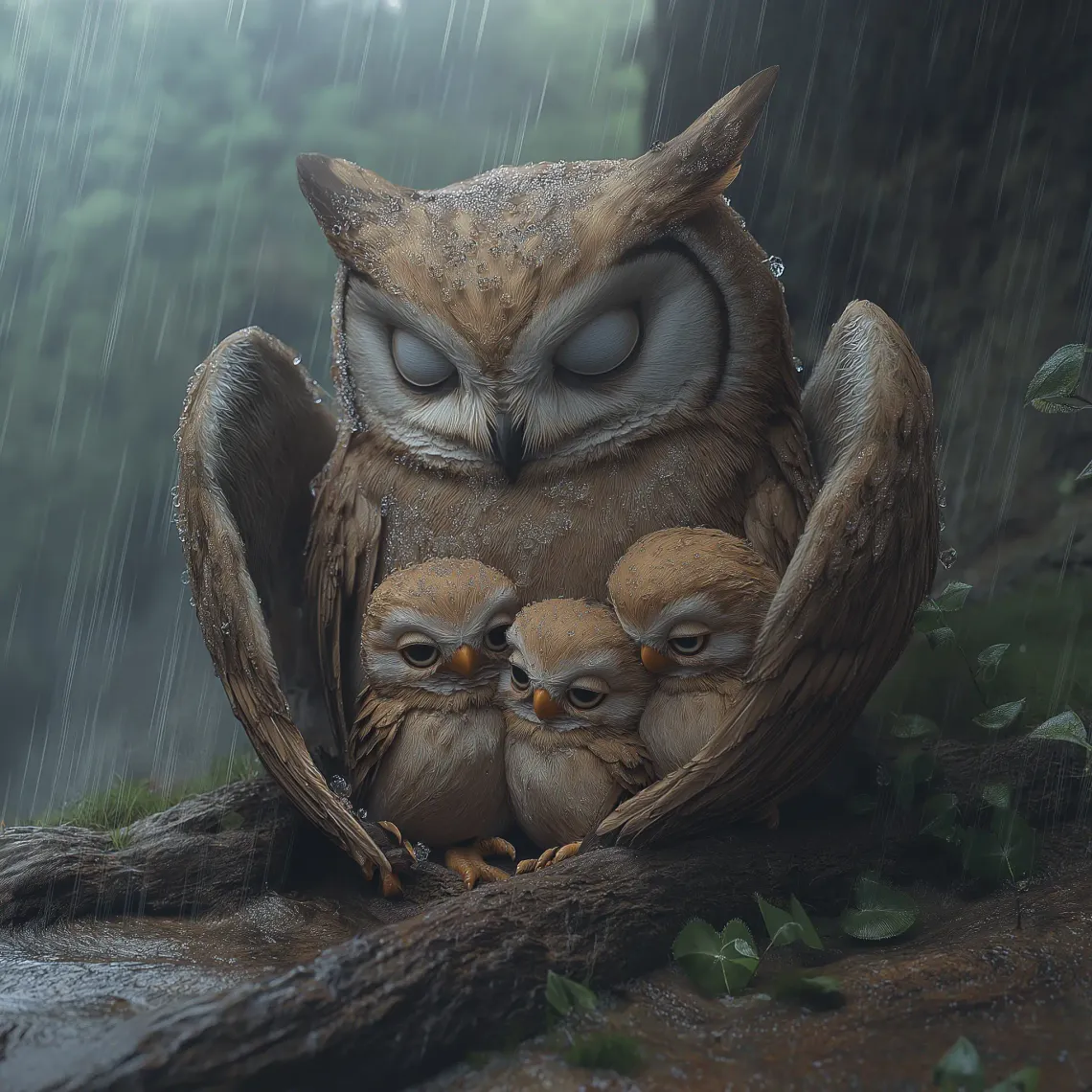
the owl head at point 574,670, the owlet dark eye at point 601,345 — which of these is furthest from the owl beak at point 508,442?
the owl head at point 574,670

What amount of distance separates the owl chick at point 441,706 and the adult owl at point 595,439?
10 centimetres

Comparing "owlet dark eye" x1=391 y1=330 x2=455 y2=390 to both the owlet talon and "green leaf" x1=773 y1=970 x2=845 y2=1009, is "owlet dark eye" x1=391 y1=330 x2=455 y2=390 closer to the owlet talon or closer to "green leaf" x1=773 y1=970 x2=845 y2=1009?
the owlet talon

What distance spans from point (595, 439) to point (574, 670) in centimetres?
36

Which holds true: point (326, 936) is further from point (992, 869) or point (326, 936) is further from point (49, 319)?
point (49, 319)

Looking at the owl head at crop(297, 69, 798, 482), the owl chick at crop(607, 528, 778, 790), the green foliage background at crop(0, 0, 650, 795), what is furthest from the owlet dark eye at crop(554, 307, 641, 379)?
the green foliage background at crop(0, 0, 650, 795)

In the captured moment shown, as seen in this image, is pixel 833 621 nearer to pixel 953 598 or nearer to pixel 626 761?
pixel 626 761

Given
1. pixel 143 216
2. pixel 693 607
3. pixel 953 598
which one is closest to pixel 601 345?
pixel 693 607

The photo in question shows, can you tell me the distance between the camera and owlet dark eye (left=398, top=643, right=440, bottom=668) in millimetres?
1521

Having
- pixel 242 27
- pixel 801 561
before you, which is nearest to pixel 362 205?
pixel 801 561

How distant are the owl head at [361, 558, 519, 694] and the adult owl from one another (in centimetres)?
8

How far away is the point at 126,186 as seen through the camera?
3510mm

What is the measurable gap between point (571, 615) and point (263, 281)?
247cm

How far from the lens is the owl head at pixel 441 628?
1.49 m

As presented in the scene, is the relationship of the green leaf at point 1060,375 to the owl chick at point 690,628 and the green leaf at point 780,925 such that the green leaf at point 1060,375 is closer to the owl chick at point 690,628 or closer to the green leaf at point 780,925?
the owl chick at point 690,628
